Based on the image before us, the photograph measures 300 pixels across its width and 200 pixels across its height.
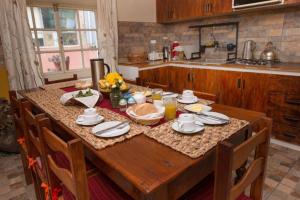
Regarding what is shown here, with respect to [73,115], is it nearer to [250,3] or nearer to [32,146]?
[32,146]

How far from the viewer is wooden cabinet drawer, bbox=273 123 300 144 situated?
226cm

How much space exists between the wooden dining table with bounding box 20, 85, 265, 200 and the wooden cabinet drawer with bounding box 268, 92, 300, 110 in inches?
62.7

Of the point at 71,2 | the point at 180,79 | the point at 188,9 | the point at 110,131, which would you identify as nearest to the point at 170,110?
the point at 110,131

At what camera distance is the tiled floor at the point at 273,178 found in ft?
5.61

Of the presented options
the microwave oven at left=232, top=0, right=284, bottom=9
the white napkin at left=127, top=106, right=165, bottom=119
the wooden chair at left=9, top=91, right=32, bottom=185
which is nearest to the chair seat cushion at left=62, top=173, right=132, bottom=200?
the white napkin at left=127, top=106, right=165, bottom=119

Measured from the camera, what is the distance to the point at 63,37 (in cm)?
288

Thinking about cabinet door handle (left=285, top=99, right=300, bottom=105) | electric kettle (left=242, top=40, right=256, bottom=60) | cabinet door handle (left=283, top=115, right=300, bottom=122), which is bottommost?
cabinet door handle (left=283, top=115, right=300, bottom=122)

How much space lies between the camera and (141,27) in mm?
3658

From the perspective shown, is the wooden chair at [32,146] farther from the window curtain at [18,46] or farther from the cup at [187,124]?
the window curtain at [18,46]

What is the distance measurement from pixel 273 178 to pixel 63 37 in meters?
2.96

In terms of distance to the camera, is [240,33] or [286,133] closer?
[286,133]

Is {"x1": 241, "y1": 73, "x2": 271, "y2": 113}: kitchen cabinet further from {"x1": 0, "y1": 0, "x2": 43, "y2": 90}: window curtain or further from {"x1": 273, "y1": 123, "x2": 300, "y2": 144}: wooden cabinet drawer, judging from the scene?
{"x1": 0, "y1": 0, "x2": 43, "y2": 90}: window curtain

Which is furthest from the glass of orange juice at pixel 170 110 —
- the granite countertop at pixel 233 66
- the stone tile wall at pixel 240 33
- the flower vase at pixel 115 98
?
the stone tile wall at pixel 240 33

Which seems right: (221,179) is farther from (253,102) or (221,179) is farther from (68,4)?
(68,4)
